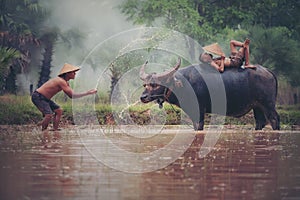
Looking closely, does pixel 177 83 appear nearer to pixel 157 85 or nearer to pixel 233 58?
pixel 157 85

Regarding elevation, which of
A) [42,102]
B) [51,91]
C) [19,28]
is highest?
[19,28]

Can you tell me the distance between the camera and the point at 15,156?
9.48 meters

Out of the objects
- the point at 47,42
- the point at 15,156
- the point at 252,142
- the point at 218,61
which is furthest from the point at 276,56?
the point at 15,156

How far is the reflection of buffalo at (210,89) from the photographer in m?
15.0

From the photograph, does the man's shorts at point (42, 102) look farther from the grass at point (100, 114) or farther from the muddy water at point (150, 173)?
the grass at point (100, 114)

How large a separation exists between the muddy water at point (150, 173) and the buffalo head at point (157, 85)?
9.32ft

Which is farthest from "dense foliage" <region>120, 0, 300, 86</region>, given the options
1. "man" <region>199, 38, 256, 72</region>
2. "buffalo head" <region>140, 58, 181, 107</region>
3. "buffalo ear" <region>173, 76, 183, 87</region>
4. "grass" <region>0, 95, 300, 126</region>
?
"buffalo head" <region>140, 58, 181, 107</region>

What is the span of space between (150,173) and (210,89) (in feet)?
25.4

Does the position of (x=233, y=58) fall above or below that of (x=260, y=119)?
above

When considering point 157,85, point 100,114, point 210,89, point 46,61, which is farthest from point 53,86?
point 46,61

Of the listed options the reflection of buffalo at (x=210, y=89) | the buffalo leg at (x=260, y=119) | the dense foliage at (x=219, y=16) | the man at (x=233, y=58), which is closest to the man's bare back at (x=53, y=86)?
the reflection of buffalo at (x=210, y=89)

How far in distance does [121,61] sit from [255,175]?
16.7m

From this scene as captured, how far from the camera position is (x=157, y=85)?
49.2 ft

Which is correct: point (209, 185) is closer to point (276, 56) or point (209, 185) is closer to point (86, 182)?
point (86, 182)
